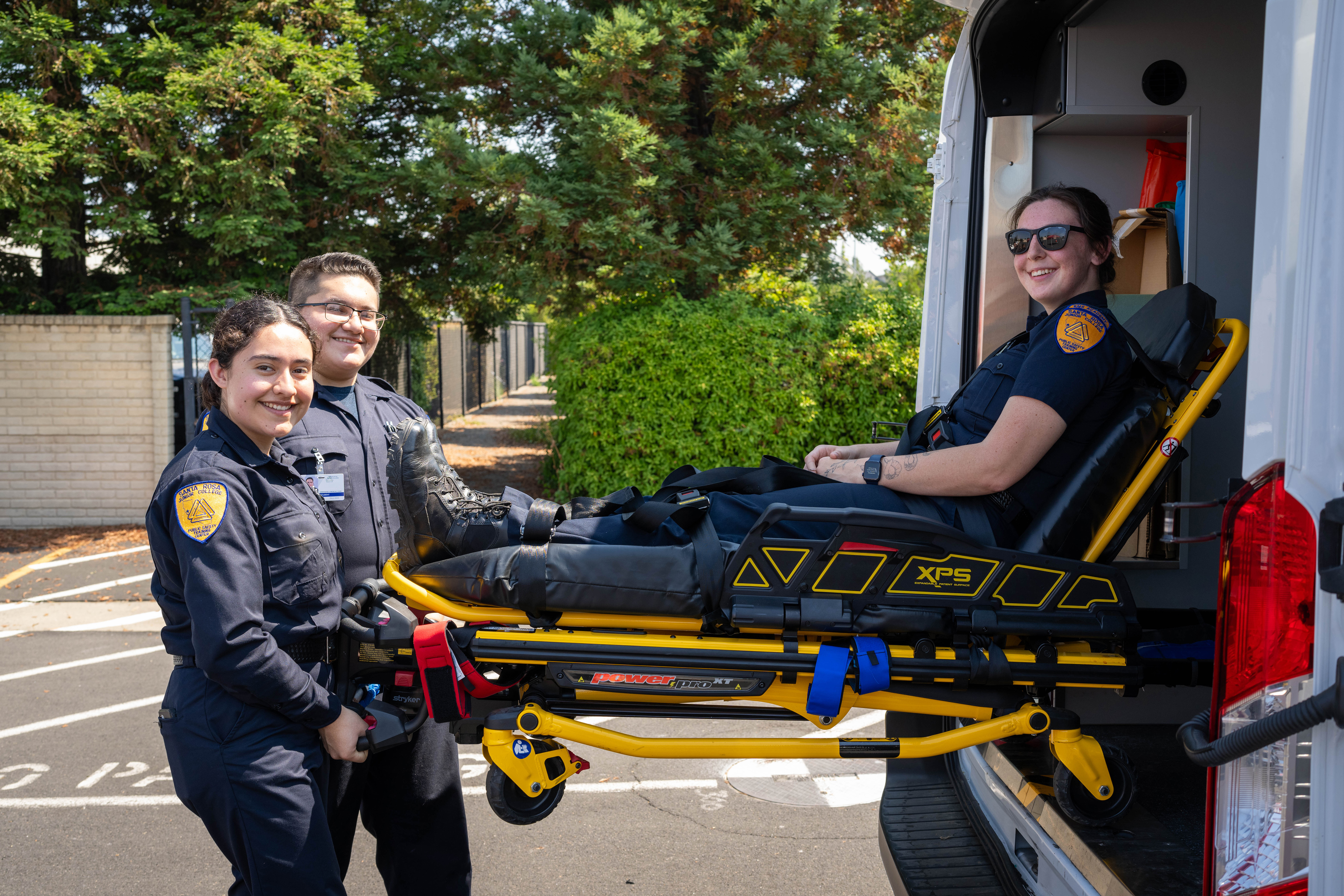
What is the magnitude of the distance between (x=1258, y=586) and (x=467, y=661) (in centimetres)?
153

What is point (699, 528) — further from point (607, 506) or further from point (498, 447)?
point (498, 447)

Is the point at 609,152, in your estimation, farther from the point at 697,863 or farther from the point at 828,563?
the point at 828,563

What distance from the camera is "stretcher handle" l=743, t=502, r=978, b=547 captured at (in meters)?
2.18

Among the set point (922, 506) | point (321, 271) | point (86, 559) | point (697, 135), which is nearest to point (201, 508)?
point (321, 271)

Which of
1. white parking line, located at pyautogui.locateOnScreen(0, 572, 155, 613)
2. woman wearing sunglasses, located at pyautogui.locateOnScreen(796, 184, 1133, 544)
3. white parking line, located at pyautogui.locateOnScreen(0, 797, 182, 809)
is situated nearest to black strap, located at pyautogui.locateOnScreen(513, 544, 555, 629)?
woman wearing sunglasses, located at pyautogui.locateOnScreen(796, 184, 1133, 544)

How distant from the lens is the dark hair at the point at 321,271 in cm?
268

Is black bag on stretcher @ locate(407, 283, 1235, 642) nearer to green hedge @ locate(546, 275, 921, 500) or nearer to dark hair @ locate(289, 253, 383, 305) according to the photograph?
dark hair @ locate(289, 253, 383, 305)

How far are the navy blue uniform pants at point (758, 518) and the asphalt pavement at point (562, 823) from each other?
114 centimetres

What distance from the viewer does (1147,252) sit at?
388 centimetres

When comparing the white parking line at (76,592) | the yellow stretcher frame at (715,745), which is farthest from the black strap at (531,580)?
the white parking line at (76,592)

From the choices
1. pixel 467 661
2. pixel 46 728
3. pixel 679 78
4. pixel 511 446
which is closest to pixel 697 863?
pixel 467 661

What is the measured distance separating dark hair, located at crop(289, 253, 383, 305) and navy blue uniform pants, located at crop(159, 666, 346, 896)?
107 centimetres

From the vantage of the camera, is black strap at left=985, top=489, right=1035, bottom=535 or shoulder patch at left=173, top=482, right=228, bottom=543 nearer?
shoulder patch at left=173, top=482, right=228, bottom=543

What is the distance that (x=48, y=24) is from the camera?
9305mm
